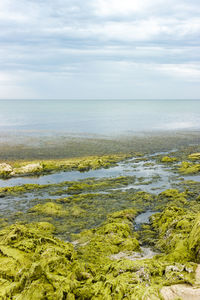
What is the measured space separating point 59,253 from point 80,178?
51.2ft

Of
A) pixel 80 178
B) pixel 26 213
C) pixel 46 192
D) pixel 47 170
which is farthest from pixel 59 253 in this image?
pixel 47 170

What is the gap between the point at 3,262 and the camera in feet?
25.1

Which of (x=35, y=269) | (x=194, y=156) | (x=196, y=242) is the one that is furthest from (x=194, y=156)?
(x=35, y=269)

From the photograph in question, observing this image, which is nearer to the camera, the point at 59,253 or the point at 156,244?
the point at 59,253

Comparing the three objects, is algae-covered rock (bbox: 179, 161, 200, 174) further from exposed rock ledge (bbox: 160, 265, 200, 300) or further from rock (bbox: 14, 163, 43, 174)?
exposed rock ledge (bbox: 160, 265, 200, 300)

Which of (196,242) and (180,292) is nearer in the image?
(180,292)

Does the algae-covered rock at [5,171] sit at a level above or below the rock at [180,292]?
below

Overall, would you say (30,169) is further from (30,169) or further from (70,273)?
(70,273)

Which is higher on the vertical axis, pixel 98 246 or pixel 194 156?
pixel 194 156

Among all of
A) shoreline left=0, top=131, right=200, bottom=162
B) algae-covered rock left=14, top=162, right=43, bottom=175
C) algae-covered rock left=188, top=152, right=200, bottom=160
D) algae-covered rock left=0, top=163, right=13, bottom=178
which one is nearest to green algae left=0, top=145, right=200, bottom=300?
algae-covered rock left=14, top=162, right=43, bottom=175

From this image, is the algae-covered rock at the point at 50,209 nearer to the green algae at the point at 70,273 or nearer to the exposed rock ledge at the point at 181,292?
the green algae at the point at 70,273

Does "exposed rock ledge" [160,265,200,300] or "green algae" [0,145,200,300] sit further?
"green algae" [0,145,200,300]

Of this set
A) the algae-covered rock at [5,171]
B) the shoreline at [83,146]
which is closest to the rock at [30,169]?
the algae-covered rock at [5,171]

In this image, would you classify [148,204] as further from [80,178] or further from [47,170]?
[47,170]
